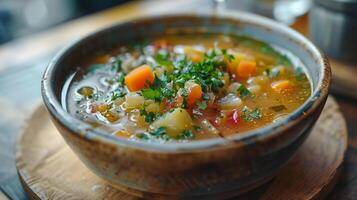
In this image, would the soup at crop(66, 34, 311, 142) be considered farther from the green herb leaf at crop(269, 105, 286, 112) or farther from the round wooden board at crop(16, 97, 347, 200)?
the round wooden board at crop(16, 97, 347, 200)

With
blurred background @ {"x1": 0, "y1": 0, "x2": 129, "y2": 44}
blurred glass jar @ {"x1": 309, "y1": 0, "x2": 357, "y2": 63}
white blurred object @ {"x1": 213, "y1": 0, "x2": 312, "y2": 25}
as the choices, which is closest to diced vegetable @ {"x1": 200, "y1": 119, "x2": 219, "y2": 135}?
blurred glass jar @ {"x1": 309, "y1": 0, "x2": 357, "y2": 63}

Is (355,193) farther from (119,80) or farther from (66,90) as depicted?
(66,90)

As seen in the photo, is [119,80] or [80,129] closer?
[80,129]

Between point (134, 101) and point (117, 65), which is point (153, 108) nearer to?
point (134, 101)

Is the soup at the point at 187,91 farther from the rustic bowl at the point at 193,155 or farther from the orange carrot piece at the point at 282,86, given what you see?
the rustic bowl at the point at 193,155

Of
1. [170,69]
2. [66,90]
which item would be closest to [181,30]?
[170,69]

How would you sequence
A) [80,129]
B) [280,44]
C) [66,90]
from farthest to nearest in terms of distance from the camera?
[280,44], [66,90], [80,129]
